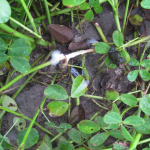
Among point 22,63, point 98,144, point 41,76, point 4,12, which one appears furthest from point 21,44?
point 98,144

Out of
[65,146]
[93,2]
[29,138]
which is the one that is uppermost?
[93,2]

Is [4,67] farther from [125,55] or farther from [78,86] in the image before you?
[125,55]

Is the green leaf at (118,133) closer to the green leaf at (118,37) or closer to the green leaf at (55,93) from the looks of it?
the green leaf at (55,93)

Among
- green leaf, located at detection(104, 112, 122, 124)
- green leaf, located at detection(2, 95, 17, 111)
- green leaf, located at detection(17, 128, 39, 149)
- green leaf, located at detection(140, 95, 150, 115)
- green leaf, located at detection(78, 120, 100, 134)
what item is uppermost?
green leaf, located at detection(104, 112, 122, 124)

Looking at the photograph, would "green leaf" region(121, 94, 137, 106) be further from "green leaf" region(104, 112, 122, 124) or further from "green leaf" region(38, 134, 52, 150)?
"green leaf" region(38, 134, 52, 150)

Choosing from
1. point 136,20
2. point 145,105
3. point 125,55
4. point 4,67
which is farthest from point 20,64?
point 136,20

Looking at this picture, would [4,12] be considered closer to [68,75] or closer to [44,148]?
[68,75]

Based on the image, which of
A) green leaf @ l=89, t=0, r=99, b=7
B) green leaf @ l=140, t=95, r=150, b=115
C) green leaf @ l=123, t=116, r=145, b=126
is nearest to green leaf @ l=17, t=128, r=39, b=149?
green leaf @ l=123, t=116, r=145, b=126
